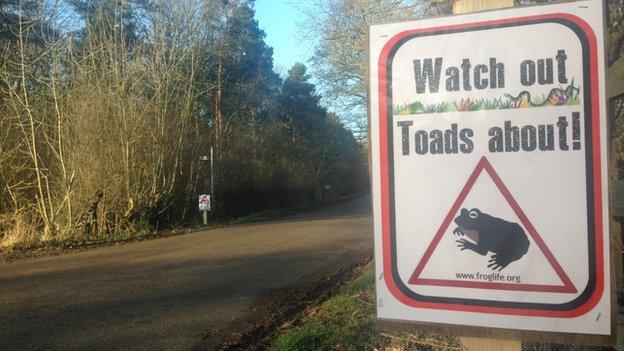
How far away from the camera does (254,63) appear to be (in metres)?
→ 36.2

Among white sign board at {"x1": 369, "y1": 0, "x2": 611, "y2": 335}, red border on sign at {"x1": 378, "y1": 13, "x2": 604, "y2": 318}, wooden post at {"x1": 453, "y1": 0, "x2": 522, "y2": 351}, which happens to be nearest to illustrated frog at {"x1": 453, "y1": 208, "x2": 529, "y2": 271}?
white sign board at {"x1": 369, "y1": 0, "x2": 611, "y2": 335}

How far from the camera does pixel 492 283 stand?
6.83ft

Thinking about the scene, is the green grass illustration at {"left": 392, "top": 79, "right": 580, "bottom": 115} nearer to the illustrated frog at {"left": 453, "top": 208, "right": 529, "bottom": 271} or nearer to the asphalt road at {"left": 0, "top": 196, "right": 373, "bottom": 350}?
the illustrated frog at {"left": 453, "top": 208, "right": 529, "bottom": 271}

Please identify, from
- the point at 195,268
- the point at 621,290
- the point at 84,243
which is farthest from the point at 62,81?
the point at 621,290

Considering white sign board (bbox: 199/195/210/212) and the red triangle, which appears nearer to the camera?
the red triangle

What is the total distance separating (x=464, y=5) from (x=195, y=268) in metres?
9.89

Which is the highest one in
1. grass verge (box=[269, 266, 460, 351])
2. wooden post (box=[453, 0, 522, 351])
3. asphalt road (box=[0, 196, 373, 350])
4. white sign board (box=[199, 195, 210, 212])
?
wooden post (box=[453, 0, 522, 351])

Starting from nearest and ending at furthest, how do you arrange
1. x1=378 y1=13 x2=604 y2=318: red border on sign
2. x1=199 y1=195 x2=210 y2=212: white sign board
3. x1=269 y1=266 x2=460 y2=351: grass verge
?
x1=378 y1=13 x2=604 y2=318: red border on sign < x1=269 y1=266 x2=460 y2=351: grass verge < x1=199 y1=195 x2=210 y2=212: white sign board

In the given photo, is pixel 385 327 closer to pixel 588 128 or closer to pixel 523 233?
pixel 523 233

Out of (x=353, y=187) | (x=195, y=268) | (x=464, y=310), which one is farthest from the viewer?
(x=353, y=187)

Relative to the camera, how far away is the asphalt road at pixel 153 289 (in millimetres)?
6594

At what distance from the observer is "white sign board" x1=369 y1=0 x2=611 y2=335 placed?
2.00m

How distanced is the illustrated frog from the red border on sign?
0.59ft

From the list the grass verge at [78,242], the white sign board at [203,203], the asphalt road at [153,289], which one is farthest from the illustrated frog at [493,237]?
the white sign board at [203,203]
